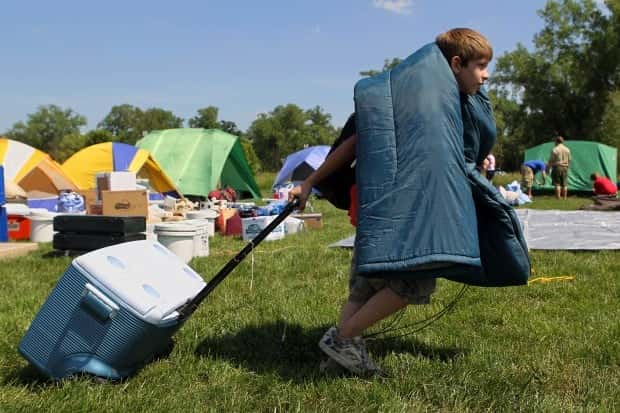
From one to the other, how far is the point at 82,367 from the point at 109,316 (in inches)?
10.7

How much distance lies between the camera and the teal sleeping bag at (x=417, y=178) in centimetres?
228

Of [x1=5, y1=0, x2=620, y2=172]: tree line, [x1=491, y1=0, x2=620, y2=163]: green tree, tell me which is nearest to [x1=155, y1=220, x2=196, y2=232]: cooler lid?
[x1=5, y1=0, x2=620, y2=172]: tree line

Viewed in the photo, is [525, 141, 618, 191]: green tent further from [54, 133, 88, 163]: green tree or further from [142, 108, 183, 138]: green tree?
[142, 108, 183, 138]: green tree

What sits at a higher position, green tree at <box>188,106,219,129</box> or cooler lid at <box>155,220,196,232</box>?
green tree at <box>188,106,219,129</box>

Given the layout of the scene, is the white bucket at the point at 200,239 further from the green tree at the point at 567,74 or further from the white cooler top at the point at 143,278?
the green tree at the point at 567,74

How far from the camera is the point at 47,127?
3302 inches

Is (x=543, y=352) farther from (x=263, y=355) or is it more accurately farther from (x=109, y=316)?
(x=109, y=316)

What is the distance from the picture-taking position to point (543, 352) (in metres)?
2.97

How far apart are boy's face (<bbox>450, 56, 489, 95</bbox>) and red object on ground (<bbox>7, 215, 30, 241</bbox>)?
7.47 m

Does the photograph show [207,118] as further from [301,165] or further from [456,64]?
[456,64]

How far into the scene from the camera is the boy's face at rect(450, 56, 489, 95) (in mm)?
2502

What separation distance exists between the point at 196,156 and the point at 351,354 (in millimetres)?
14320

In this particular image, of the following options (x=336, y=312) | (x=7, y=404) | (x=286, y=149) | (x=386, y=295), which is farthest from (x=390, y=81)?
(x=286, y=149)

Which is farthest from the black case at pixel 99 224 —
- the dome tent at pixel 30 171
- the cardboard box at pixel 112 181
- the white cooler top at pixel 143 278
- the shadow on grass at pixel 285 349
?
the dome tent at pixel 30 171
